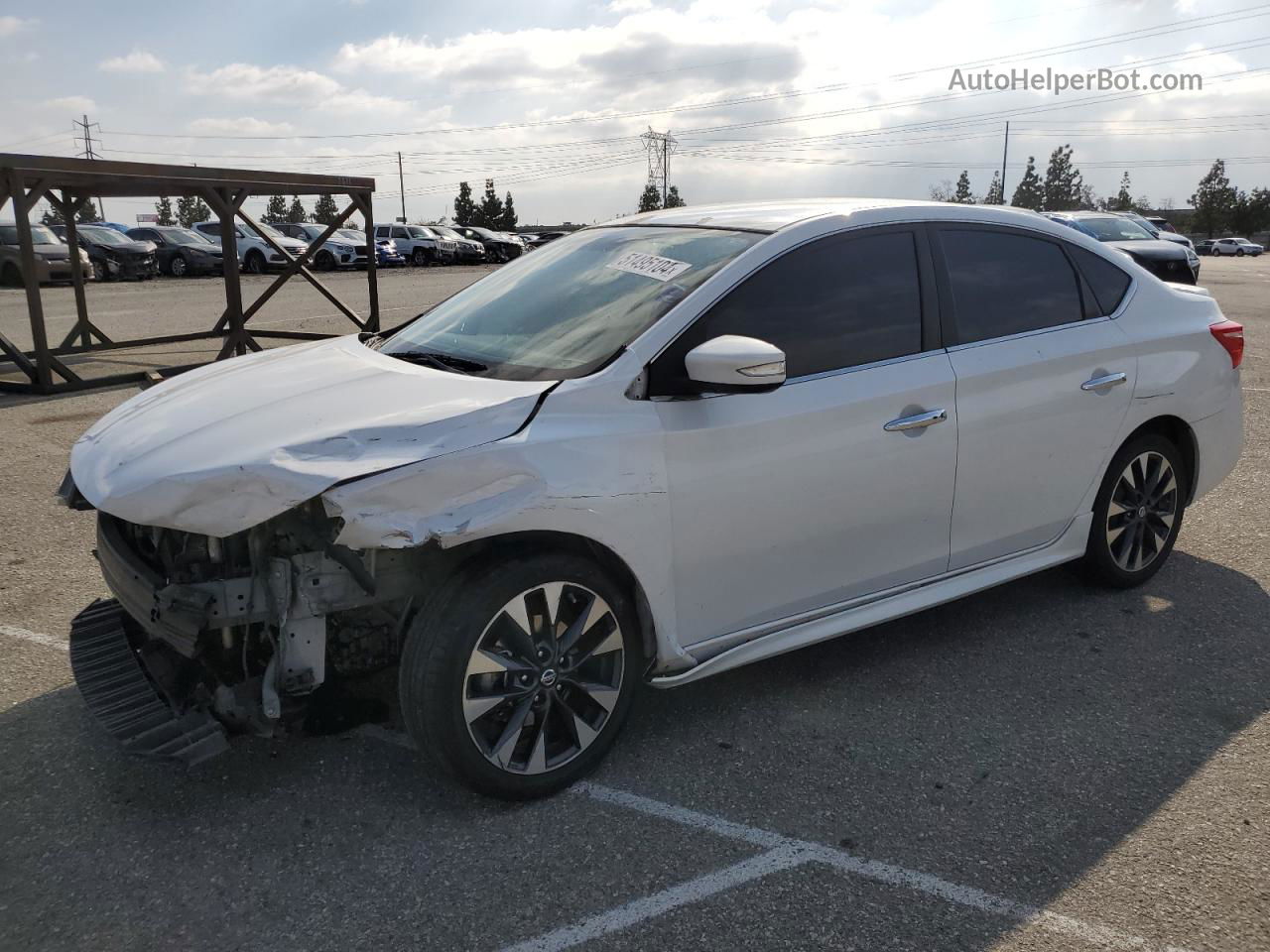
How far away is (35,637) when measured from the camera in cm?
415

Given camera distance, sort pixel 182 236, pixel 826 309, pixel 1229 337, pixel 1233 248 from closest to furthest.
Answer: pixel 826 309 → pixel 1229 337 → pixel 182 236 → pixel 1233 248

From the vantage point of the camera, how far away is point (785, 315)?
3.42 meters

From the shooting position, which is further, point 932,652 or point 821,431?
point 932,652

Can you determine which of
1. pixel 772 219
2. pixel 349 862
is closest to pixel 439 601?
pixel 349 862

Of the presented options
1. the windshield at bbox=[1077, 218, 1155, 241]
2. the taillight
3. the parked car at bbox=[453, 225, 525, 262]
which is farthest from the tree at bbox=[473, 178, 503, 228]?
the taillight

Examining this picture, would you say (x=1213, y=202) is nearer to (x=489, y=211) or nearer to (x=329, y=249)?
(x=489, y=211)

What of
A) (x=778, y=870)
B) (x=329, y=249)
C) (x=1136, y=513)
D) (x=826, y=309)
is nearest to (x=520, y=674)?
(x=778, y=870)

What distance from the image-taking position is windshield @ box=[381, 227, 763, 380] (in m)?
3.29

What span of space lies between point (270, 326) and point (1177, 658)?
13.8 meters

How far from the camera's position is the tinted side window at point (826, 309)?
327 cm

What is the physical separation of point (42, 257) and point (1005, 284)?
23.6 metres

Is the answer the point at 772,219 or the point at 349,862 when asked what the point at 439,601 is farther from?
the point at 772,219

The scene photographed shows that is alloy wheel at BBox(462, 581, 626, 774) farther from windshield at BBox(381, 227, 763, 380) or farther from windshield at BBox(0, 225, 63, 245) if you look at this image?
windshield at BBox(0, 225, 63, 245)

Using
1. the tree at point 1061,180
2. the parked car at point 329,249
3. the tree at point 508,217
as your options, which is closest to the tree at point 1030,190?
the tree at point 1061,180
